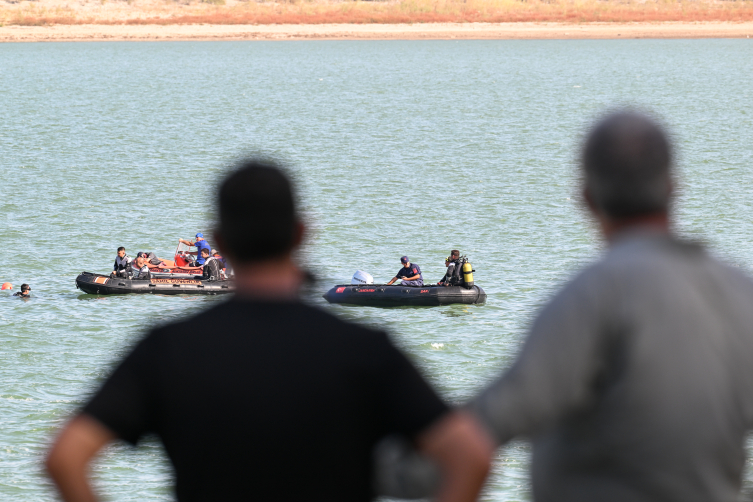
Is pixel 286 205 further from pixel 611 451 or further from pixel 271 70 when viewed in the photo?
pixel 271 70

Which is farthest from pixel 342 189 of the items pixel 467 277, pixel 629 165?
pixel 629 165

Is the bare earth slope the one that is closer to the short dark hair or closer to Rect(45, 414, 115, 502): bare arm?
the short dark hair

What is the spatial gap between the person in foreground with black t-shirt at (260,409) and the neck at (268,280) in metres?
0.12

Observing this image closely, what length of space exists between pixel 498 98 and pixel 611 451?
11217 centimetres

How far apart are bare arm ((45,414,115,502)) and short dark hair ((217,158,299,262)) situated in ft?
2.39

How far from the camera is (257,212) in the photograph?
3598 mm

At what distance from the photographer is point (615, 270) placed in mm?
3375

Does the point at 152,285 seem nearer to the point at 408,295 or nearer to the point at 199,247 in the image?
the point at 199,247

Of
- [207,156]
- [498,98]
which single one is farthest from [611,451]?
[498,98]

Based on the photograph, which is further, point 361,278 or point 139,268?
point 139,268

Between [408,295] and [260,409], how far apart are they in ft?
91.5

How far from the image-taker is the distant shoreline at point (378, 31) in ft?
468

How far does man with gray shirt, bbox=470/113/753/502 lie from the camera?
329cm

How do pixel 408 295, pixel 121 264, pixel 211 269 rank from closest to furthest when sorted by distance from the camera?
pixel 408 295, pixel 211 269, pixel 121 264
